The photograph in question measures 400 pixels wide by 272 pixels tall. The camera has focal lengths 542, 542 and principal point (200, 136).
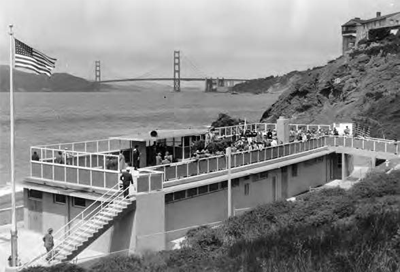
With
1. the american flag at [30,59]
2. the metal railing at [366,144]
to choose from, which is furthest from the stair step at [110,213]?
the metal railing at [366,144]

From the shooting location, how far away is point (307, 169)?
96.8ft

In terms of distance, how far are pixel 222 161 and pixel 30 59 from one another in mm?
8987

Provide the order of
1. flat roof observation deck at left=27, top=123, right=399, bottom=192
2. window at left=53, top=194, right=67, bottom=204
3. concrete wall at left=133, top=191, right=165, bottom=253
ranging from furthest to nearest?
window at left=53, top=194, right=67, bottom=204 < flat roof observation deck at left=27, top=123, right=399, bottom=192 < concrete wall at left=133, top=191, right=165, bottom=253

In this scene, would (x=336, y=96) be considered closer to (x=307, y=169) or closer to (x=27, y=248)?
(x=307, y=169)

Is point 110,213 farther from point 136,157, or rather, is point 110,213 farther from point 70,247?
point 136,157

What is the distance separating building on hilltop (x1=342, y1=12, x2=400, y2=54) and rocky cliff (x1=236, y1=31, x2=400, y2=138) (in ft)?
126

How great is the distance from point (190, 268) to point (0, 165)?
5092 cm

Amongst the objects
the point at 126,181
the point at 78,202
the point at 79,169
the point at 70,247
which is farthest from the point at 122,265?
the point at 78,202

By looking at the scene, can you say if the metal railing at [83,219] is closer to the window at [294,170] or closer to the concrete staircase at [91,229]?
the concrete staircase at [91,229]

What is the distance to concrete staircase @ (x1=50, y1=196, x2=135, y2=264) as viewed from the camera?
53.4 ft

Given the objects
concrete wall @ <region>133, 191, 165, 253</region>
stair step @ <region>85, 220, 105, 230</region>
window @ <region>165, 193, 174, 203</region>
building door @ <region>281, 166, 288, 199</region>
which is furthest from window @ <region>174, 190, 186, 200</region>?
building door @ <region>281, 166, 288, 199</region>

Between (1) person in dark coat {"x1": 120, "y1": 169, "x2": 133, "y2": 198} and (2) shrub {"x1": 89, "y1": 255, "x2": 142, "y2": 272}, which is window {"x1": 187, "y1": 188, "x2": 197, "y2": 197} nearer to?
(1) person in dark coat {"x1": 120, "y1": 169, "x2": 133, "y2": 198}

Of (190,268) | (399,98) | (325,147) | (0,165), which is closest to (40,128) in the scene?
(0,165)

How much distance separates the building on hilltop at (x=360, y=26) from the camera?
392ft
